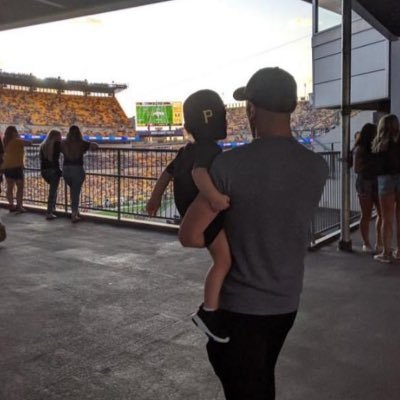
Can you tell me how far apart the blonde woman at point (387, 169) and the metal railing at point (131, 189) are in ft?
5.12

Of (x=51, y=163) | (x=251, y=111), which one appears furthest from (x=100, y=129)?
(x=251, y=111)

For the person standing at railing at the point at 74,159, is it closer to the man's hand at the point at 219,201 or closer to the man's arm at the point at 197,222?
the man's arm at the point at 197,222

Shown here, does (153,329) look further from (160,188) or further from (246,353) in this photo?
(246,353)

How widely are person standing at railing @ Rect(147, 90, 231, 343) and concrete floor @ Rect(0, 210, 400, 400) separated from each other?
1.30 meters

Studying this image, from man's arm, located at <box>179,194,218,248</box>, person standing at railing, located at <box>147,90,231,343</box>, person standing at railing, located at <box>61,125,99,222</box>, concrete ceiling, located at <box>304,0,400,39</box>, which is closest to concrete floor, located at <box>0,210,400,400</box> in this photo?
person standing at railing, located at <box>147,90,231,343</box>

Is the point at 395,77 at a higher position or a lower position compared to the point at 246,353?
higher

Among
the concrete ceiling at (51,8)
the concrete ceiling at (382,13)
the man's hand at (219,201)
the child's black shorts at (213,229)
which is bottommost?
the child's black shorts at (213,229)

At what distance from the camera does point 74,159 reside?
8.76 m

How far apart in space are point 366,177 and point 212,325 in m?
5.33

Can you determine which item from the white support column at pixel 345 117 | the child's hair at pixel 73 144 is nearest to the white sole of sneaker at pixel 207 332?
the white support column at pixel 345 117

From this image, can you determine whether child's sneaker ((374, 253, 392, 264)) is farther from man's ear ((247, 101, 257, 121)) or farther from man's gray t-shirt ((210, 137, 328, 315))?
man's ear ((247, 101, 257, 121))

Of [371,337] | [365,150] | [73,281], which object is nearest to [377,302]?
[371,337]

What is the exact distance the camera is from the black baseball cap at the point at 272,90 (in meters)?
1.70

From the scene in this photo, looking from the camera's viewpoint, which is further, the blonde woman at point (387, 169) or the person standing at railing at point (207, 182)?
the blonde woman at point (387, 169)
